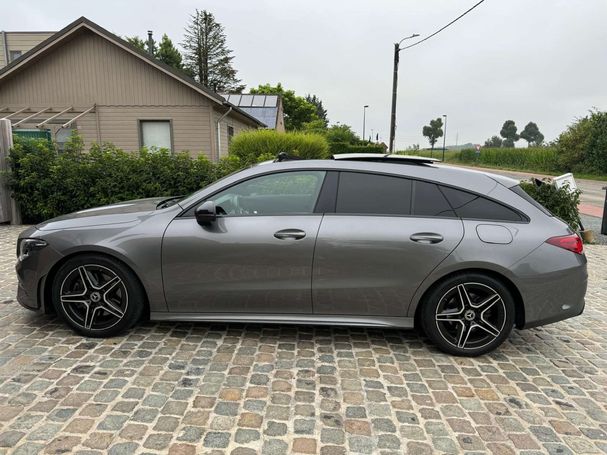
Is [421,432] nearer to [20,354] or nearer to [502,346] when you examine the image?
[502,346]

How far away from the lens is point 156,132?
574 inches

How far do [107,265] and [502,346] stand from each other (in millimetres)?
3354

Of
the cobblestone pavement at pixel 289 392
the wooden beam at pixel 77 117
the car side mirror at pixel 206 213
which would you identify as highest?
the wooden beam at pixel 77 117

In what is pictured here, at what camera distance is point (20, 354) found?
336 cm

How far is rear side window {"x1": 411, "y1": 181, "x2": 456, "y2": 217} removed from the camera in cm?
341

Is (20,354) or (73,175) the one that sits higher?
(73,175)

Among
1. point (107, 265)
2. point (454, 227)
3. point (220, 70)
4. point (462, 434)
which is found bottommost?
point (462, 434)

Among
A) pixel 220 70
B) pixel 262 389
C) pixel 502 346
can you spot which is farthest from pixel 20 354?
pixel 220 70

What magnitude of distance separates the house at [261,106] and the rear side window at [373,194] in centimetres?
2455

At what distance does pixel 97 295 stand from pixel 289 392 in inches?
70.2

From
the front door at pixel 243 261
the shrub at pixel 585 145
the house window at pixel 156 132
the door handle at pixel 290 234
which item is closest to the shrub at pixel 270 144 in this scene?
the house window at pixel 156 132

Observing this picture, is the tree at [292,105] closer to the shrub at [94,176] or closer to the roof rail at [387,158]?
the shrub at [94,176]

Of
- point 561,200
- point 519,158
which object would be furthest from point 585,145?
point 561,200

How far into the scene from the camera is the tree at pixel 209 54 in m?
43.2
